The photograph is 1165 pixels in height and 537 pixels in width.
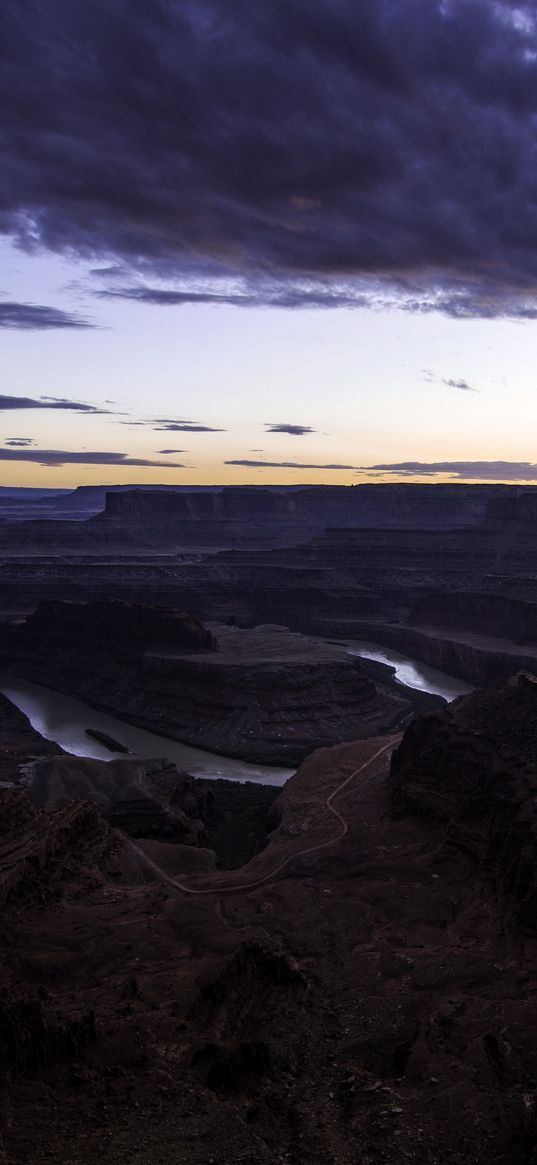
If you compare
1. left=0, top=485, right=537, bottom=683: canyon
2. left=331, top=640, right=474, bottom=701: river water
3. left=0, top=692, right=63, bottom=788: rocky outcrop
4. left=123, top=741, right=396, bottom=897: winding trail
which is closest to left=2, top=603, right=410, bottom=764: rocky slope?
left=331, top=640, right=474, bottom=701: river water

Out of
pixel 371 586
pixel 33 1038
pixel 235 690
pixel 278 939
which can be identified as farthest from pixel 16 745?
pixel 371 586

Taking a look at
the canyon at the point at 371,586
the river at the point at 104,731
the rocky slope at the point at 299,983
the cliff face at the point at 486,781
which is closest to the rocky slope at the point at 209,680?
the river at the point at 104,731

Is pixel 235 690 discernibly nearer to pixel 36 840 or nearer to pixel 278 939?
pixel 36 840

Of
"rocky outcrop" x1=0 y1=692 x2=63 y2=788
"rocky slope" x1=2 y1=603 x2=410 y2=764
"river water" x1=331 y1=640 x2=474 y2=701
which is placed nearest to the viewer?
"rocky outcrop" x1=0 y1=692 x2=63 y2=788

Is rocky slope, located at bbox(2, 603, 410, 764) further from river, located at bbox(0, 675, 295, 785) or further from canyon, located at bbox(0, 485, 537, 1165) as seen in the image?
river, located at bbox(0, 675, 295, 785)

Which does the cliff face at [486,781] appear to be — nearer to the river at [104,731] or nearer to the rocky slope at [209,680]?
the river at [104,731]

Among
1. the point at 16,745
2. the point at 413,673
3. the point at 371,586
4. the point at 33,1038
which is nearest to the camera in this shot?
the point at 33,1038
